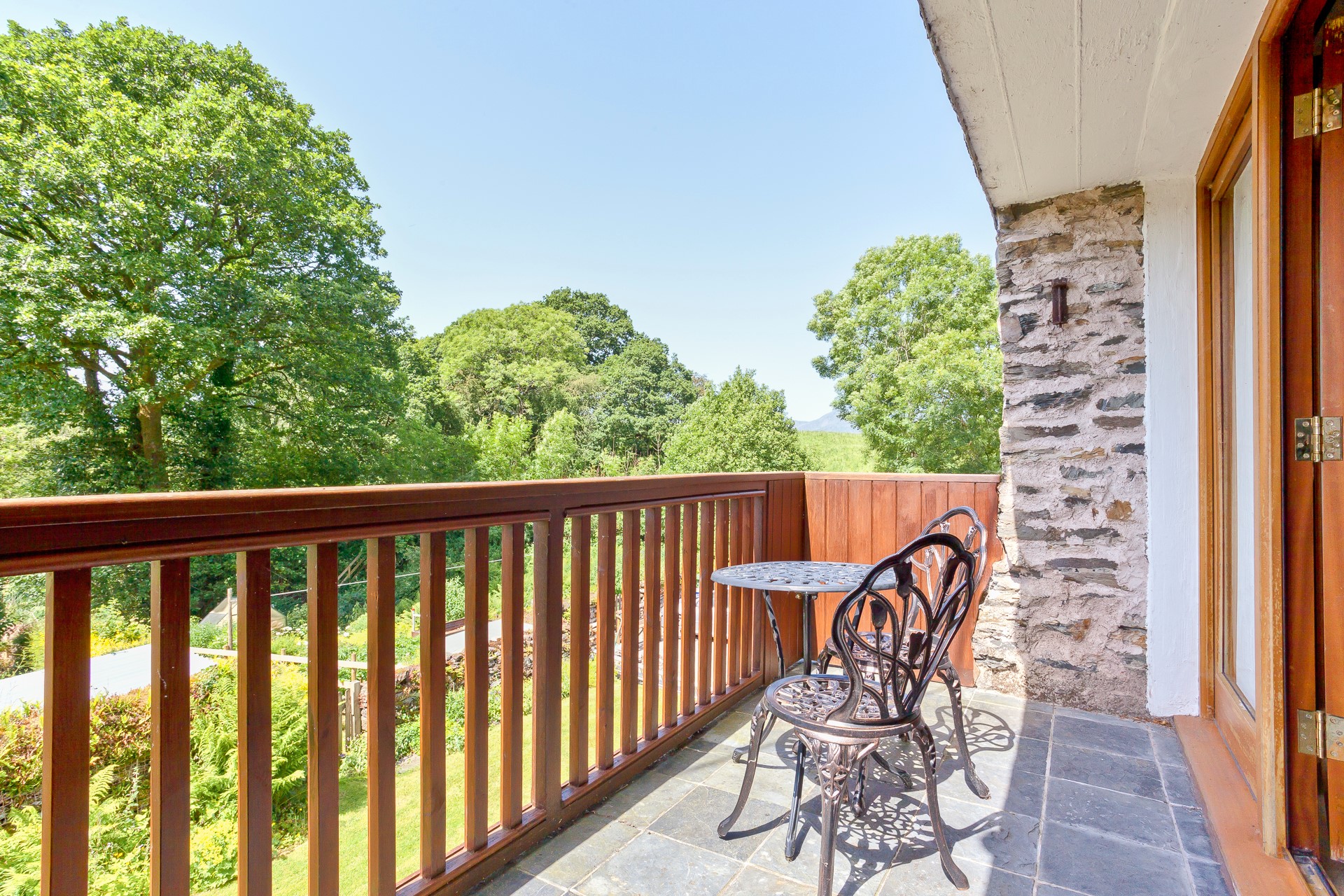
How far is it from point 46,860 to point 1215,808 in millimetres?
2617

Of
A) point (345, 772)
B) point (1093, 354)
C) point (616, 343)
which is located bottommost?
point (345, 772)

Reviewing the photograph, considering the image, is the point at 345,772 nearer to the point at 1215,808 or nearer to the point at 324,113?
the point at 1215,808

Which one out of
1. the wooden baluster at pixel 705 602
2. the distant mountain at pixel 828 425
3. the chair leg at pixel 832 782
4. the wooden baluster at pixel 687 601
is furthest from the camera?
the distant mountain at pixel 828 425

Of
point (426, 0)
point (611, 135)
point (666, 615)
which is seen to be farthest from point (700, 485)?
point (611, 135)

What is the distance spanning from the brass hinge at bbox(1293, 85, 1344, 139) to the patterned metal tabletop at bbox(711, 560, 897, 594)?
149 centimetres

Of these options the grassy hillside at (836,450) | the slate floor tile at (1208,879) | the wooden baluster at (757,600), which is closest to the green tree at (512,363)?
the grassy hillside at (836,450)

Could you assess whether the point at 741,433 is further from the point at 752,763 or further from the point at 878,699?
the point at 878,699

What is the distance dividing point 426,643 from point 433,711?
0.53 ft

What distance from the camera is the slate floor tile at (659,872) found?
1.47 metres

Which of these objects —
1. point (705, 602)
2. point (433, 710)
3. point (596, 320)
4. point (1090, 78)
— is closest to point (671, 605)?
point (705, 602)

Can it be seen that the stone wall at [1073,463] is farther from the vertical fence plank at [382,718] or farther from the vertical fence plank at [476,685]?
the vertical fence plank at [382,718]

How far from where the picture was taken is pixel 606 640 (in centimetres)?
190

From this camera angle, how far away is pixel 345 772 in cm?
479

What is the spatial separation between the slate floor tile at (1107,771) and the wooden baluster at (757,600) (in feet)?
3.92
